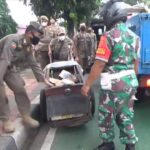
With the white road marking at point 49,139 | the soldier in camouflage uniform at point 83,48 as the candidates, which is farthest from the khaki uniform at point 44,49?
the white road marking at point 49,139

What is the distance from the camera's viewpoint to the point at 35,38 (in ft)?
18.9

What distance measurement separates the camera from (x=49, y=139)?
6543 millimetres

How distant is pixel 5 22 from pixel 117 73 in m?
9.81

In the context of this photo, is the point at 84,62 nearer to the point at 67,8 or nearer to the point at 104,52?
the point at 67,8

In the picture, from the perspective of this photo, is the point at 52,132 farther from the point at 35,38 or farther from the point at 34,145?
the point at 35,38

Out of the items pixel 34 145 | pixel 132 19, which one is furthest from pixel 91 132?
pixel 132 19

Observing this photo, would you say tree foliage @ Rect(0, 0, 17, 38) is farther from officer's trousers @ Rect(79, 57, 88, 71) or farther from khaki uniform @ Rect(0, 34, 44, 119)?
khaki uniform @ Rect(0, 34, 44, 119)

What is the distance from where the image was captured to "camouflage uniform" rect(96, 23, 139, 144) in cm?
506

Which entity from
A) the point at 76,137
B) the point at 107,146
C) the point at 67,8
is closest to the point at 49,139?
the point at 76,137

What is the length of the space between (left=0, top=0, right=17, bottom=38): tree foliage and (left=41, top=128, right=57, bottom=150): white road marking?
7588 mm

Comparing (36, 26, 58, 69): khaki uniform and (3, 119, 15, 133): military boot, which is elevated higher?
(3, 119, 15, 133): military boot

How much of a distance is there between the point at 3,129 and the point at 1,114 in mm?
241

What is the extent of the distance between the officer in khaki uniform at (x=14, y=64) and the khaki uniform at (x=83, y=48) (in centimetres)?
638

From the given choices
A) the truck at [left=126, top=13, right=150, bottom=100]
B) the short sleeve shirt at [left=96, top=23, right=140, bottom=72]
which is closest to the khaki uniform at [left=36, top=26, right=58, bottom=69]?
the truck at [left=126, top=13, right=150, bottom=100]
